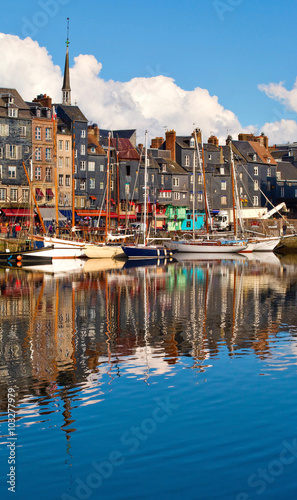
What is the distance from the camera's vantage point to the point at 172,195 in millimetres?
109375

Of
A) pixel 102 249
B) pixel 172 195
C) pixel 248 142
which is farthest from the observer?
pixel 248 142

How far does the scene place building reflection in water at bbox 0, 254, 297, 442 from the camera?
18703mm

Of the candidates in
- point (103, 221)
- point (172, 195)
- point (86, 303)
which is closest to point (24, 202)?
point (103, 221)

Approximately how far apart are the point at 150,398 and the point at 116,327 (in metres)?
10.8

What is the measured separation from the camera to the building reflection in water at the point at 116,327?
18.7m

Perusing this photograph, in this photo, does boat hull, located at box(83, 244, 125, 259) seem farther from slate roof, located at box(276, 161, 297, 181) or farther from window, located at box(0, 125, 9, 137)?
slate roof, located at box(276, 161, 297, 181)

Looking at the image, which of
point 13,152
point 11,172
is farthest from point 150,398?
point 13,152

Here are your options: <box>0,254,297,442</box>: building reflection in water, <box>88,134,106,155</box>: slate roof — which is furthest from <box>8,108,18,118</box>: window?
<box>0,254,297,442</box>: building reflection in water

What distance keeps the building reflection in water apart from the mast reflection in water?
0.25 ft

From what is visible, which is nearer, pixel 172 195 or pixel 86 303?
pixel 86 303

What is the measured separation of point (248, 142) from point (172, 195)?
2253 centimetres

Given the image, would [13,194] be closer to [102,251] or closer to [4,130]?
[4,130]

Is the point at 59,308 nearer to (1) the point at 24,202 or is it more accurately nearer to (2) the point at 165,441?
(2) the point at 165,441

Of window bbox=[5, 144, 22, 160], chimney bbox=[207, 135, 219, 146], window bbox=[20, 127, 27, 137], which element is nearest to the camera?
window bbox=[5, 144, 22, 160]
